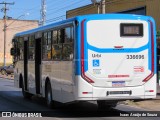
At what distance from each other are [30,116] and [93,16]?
3.68 metres

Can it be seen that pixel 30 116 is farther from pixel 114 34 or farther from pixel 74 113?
pixel 114 34

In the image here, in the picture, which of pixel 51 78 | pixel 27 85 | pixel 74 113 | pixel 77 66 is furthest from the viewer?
pixel 27 85

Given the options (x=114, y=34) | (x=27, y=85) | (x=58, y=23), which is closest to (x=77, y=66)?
(x=114, y=34)

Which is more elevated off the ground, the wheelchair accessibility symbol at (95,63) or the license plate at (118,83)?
the wheelchair accessibility symbol at (95,63)

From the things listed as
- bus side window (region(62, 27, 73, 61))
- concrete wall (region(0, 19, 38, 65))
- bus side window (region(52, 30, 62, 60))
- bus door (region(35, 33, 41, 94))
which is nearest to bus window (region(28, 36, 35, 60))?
bus door (region(35, 33, 41, 94))

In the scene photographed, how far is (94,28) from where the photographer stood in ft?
45.6

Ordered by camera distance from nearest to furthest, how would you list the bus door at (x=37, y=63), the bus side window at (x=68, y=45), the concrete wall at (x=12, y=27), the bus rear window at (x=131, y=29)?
1. the bus rear window at (x=131, y=29)
2. the bus side window at (x=68, y=45)
3. the bus door at (x=37, y=63)
4. the concrete wall at (x=12, y=27)

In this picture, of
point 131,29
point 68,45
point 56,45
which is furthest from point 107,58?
point 56,45

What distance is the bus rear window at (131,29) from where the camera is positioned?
1416cm

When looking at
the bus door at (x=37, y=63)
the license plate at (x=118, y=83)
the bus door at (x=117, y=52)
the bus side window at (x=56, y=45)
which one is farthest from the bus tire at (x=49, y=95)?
the license plate at (x=118, y=83)

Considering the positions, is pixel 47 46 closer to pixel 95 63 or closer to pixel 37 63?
pixel 37 63

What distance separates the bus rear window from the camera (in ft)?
46.4

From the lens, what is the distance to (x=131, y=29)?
46.8 feet

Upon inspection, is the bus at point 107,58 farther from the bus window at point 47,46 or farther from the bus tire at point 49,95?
the bus window at point 47,46
